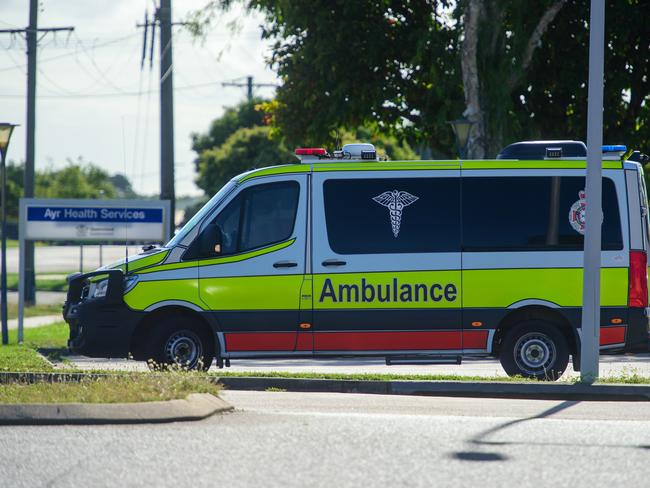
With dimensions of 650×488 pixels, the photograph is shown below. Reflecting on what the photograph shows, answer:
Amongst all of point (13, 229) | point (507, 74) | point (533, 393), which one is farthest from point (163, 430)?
point (13, 229)

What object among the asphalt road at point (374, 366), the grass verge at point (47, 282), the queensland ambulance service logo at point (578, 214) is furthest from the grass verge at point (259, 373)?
the grass verge at point (47, 282)

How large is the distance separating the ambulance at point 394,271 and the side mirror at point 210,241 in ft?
0.05

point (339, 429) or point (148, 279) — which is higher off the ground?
point (148, 279)

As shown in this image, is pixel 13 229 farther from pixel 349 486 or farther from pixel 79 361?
pixel 349 486

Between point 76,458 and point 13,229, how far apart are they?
3131 inches

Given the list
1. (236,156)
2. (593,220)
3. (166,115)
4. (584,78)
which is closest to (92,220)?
(166,115)

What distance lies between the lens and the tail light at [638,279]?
11578mm

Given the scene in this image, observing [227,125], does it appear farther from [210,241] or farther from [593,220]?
[593,220]

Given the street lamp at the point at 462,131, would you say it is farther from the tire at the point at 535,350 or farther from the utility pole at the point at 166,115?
the tire at the point at 535,350

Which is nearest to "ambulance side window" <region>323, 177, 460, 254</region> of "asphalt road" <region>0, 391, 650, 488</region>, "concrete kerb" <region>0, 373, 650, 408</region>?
"concrete kerb" <region>0, 373, 650, 408</region>

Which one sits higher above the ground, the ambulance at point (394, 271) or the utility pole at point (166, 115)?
the utility pole at point (166, 115)

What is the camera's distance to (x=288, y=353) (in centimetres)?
1173

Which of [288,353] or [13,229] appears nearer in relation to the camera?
[288,353]

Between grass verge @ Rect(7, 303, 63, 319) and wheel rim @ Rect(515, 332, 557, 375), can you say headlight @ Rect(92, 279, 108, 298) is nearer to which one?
wheel rim @ Rect(515, 332, 557, 375)
